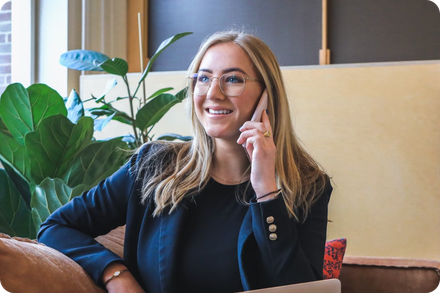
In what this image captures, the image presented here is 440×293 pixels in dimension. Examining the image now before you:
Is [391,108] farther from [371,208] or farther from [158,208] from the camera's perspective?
[158,208]

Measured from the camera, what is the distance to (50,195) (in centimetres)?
163

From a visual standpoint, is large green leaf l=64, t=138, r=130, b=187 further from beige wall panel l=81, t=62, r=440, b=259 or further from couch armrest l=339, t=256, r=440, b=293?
beige wall panel l=81, t=62, r=440, b=259

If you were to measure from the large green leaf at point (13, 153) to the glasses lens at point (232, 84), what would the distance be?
81 cm

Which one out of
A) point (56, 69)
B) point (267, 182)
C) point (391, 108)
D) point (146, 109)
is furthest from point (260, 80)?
point (56, 69)

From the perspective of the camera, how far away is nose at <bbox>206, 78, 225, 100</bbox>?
141 centimetres

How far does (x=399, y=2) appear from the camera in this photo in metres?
3.39

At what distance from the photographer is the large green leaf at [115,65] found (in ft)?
6.72

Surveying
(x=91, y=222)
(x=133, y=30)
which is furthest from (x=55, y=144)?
(x=133, y=30)

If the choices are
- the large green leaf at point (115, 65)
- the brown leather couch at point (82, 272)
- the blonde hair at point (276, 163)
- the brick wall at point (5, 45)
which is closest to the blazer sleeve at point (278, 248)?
the blonde hair at point (276, 163)

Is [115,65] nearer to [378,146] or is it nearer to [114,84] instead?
[114,84]

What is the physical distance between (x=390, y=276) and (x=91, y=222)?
3.70ft

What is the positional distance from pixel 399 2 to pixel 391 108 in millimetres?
1195

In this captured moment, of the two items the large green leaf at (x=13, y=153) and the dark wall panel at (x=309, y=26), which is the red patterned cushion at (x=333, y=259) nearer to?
the large green leaf at (x=13, y=153)

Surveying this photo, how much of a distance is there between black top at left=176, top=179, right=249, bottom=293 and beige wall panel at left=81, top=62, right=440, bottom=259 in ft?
4.55
